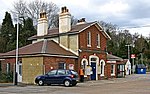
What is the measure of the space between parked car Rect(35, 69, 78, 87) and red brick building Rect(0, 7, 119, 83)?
9.85 ft

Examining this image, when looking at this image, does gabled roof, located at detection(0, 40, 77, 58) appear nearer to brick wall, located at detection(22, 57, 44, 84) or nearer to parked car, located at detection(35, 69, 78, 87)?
brick wall, located at detection(22, 57, 44, 84)

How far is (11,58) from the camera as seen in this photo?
37781 mm

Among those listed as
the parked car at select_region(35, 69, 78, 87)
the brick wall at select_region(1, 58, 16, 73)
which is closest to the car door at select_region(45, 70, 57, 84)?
the parked car at select_region(35, 69, 78, 87)

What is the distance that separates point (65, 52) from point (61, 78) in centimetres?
779

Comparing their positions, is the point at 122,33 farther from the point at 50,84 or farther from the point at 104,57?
the point at 50,84

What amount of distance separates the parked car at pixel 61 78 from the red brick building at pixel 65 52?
300 centimetres

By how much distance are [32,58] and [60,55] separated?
10.4 feet

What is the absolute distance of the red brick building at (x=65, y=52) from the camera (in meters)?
34.7

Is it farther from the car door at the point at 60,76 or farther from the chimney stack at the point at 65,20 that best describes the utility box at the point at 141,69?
the car door at the point at 60,76

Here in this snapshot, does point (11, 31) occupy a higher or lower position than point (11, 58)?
higher

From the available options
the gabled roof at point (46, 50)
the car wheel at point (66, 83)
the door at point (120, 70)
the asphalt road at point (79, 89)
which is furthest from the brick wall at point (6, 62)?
the door at point (120, 70)

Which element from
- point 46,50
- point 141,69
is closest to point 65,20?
point 46,50

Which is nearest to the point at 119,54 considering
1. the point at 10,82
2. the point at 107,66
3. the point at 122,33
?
the point at 122,33

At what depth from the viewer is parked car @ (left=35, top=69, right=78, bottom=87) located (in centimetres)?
2974
